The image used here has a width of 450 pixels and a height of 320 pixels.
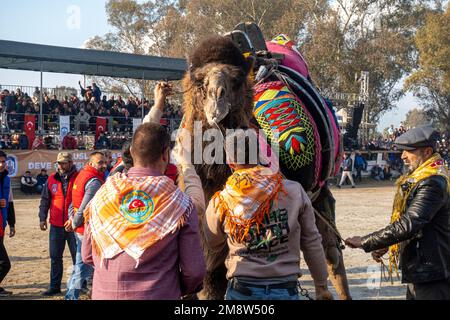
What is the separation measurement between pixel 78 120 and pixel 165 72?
17.0 ft

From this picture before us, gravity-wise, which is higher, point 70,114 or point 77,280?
point 70,114

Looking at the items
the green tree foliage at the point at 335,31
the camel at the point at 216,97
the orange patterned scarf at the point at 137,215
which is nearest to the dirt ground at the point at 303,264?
the camel at the point at 216,97

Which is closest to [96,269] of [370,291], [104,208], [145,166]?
[104,208]

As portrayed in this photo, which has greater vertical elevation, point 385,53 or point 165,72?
point 385,53

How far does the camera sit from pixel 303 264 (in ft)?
27.5

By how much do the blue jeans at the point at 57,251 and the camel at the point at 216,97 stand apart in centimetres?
402

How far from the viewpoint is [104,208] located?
114 inches

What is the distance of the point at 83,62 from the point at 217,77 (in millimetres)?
19077

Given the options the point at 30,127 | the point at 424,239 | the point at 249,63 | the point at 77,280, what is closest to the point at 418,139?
the point at 424,239

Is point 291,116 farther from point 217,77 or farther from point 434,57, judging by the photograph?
point 434,57

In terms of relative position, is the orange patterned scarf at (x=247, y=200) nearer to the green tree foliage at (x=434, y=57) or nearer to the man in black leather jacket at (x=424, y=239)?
the man in black leather jacket at (x=424, y=239)

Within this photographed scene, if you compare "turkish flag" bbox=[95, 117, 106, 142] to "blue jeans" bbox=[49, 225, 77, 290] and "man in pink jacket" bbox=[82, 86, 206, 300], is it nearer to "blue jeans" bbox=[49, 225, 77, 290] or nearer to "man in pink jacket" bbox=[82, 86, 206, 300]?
"blue jeans" bbox=[49, 225, 77, 290]

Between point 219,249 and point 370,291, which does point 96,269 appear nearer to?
point 219,249

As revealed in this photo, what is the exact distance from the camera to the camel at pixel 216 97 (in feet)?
12.9
